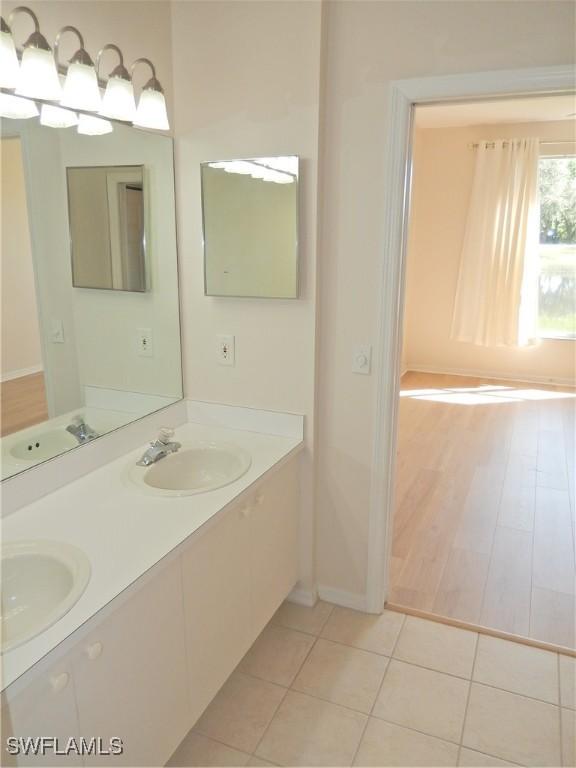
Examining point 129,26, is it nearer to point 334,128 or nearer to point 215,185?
point 215,185

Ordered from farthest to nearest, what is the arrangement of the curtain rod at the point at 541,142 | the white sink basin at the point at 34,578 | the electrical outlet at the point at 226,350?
1. the curtain rod at the point at 541,142
2. the electrical outlet at the point at 226,350
3. the white sink basin at the point at 34,578

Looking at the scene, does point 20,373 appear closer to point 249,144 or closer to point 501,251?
point 249,144

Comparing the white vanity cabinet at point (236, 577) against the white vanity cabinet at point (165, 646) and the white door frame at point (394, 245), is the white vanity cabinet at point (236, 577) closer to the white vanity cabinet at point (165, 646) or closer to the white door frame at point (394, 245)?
the white vanity cabinet at point (165, 646)

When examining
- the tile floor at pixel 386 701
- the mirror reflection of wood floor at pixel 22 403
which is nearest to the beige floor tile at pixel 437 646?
the tile floor at pixel 386 701

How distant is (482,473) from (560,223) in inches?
139

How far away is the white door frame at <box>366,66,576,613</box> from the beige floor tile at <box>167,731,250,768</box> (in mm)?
868

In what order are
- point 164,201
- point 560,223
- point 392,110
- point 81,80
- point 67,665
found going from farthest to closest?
point 560,223 → point 164,201 → point 392,110 → point 81,80 → point 67,665

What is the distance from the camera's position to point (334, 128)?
6.59ft

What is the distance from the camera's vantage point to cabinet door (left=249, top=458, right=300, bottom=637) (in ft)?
6.52

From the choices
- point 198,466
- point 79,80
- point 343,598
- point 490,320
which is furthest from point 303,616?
point 490,320

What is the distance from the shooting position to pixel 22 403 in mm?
1667

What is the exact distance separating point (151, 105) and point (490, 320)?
4999mm

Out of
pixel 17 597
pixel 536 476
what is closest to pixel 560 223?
pixel 536 476

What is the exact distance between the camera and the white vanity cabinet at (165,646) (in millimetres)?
1154
